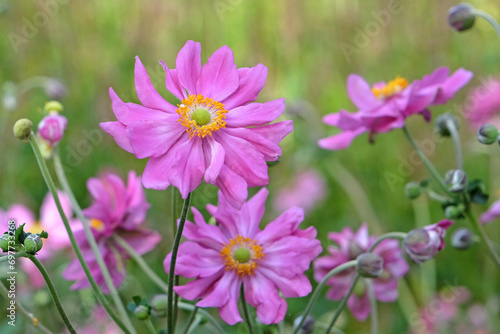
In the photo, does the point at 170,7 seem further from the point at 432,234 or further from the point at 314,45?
the point at 432,234

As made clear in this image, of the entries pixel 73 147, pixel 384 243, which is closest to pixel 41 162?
pixel 384 243

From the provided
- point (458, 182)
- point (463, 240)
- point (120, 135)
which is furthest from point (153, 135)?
point (463, 240)

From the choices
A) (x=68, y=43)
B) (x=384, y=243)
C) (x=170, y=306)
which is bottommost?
(x=170, y=306)

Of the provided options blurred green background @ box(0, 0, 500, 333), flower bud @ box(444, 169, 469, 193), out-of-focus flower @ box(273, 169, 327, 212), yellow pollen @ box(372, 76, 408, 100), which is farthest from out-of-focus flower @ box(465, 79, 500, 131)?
flower bud @ box(444, 169, 469, 193)

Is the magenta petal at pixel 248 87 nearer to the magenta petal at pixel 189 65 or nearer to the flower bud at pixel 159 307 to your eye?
the magenta petal at pixel 189 65

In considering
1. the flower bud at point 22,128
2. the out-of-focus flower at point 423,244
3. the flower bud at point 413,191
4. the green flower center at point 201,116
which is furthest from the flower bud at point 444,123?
the flower bud at point 22,128

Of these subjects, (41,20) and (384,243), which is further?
(41,20)
